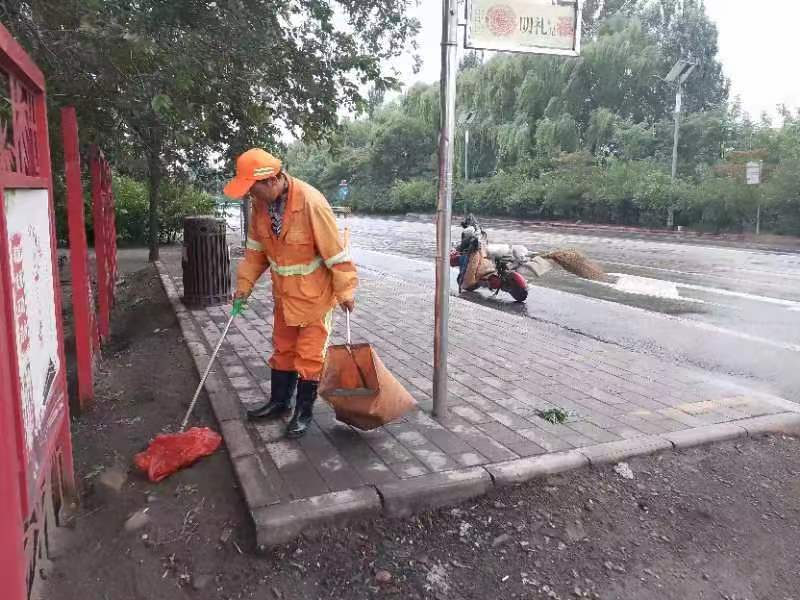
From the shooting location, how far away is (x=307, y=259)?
3.83 meters

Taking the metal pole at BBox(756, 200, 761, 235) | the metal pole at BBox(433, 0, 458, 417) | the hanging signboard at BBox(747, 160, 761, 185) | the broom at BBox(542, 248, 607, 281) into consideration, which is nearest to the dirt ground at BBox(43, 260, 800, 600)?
the metal pole at BBox(433, 0, 458, 417)

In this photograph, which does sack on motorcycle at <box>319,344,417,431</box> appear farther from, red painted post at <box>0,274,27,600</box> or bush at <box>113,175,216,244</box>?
bush at <box>113,175,216,244</box>

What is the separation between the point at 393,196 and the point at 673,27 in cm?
2305

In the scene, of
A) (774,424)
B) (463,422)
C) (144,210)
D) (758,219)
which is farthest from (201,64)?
(758,219)

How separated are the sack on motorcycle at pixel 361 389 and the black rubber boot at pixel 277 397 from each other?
0.47m

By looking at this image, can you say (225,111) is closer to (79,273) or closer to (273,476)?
(79,273)

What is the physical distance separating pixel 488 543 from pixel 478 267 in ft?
24.1

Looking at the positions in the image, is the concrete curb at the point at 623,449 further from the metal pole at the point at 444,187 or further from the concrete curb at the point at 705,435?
the metal pole at the point at 444,187

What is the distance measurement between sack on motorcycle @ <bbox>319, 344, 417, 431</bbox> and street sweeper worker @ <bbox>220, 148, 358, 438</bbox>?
156mm

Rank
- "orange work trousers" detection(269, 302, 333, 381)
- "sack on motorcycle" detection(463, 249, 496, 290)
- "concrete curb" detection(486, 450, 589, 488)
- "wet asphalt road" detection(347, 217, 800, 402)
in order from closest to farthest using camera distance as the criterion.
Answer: "concrete curb" detection(486, 450, 589, 488) < "orange work trousers" detection(269, 302, 333, 381) < "wet asphalt road" detection(347, 217, 800, 402) < "sack on motorcycle" detection(463, 249, 496, 290)

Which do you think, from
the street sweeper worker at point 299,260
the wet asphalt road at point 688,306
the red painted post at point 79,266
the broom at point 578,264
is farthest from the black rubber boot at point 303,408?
the broom at point 578,264

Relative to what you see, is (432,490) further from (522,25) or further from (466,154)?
(466,154)

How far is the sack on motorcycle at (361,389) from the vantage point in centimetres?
370

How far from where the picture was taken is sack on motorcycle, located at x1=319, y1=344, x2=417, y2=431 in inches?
146
